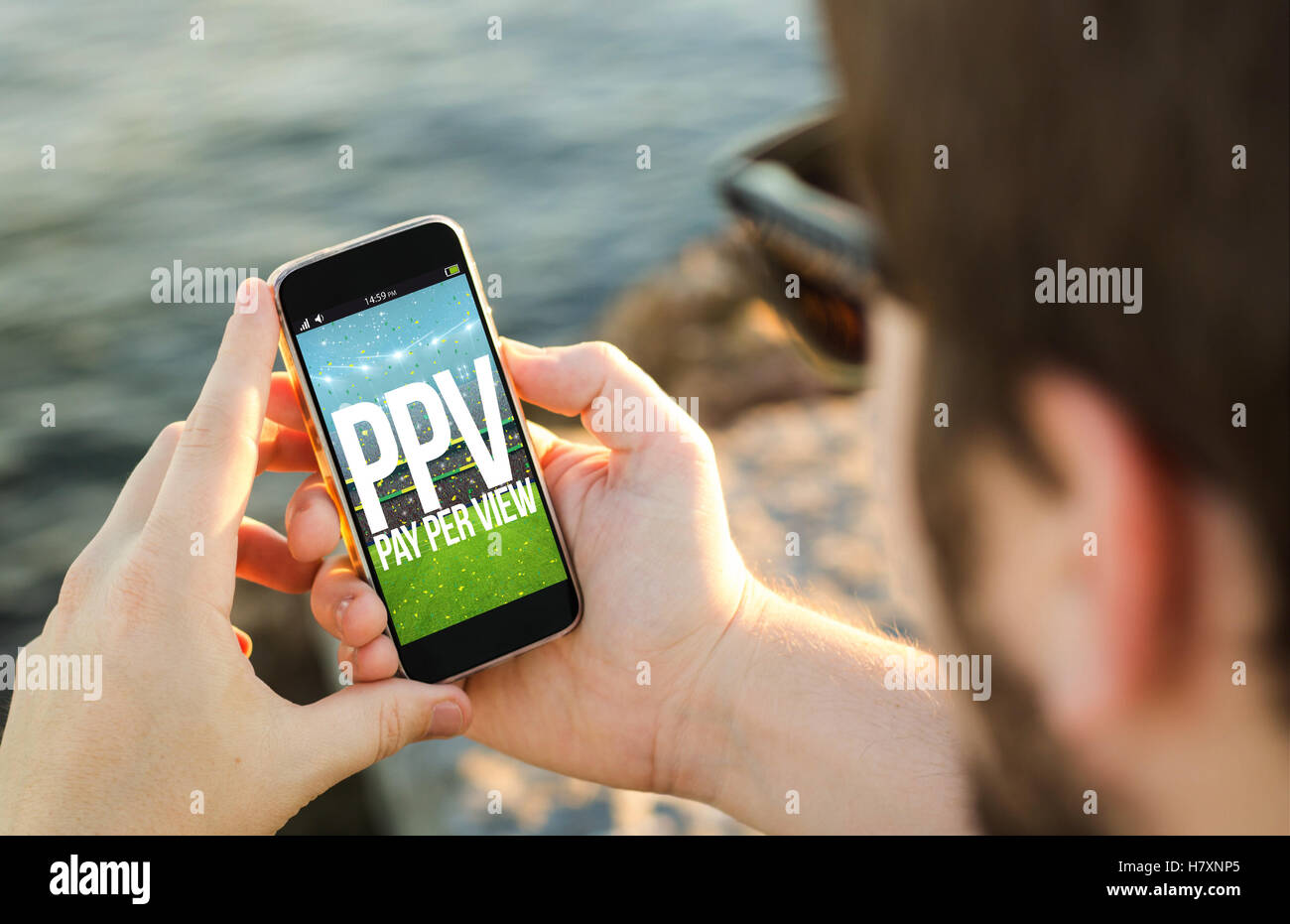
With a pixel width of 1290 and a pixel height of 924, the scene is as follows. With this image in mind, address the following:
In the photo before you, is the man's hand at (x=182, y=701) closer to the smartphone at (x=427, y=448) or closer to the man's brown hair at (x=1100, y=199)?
the smartphone at (x=427, y=448)

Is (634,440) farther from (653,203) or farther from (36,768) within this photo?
(653,203)

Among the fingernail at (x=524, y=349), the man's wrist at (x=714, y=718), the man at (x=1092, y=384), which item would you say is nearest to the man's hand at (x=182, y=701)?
the fingernail at (x=524, y=349)

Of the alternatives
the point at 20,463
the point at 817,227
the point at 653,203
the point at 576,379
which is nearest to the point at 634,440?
the point at 576,379

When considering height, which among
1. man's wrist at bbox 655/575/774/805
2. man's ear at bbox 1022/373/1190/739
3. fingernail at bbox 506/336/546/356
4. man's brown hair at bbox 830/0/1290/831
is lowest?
man's wrist at bbox 655/575/774/805

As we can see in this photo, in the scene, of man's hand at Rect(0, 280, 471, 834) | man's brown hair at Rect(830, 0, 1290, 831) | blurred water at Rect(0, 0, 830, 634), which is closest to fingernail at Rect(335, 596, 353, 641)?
man's hand at Rect(0, 280, 471, 834)

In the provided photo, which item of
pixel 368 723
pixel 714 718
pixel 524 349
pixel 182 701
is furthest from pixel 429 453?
pixel 714 718

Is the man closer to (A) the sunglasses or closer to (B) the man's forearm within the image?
(B) the man's forearm
